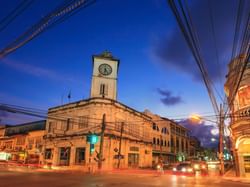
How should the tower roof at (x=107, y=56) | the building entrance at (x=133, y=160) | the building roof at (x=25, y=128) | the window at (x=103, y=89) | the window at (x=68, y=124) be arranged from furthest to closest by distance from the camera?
the building roof at (x=25, y=128)
the tower roof at (x=107, y=56)
the window at (x=103, y=89)
the building entrance at (x=133, y=160)
the window at (x=68, y=124)

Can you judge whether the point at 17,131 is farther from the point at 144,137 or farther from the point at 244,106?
the point at 244,106

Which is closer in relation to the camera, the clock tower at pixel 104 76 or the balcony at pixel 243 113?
the balcony at pixel 243 113

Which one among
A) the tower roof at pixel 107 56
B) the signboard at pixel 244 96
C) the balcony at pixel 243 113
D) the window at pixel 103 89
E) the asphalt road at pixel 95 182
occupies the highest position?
the tower roof at pixel 107 56

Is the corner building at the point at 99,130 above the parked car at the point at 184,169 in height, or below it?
above

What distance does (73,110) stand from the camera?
39.1 meters

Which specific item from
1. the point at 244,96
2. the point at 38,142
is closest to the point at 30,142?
the point at 38,142

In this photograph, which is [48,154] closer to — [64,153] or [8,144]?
[64,153]

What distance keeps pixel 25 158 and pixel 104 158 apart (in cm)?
2203

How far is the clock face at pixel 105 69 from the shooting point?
42.0 meters

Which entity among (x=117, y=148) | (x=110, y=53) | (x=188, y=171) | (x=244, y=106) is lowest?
(x=188, y=171)

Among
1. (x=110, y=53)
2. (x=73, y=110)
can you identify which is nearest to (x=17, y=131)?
(x=73, y=110)

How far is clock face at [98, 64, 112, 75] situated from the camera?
42.0 metres

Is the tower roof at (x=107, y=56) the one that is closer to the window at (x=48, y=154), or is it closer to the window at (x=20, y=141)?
the window at (x=48, y=154)

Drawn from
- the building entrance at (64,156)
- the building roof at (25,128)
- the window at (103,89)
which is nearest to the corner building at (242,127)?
the window at (103,89)
